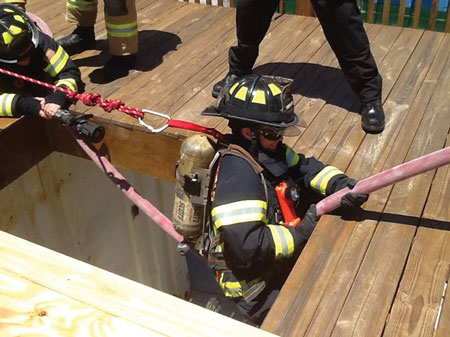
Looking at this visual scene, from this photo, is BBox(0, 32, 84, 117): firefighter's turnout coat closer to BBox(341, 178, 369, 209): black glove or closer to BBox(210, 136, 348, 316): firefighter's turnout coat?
BBox(210, 136, 348, 316): firefighter's turnout coat

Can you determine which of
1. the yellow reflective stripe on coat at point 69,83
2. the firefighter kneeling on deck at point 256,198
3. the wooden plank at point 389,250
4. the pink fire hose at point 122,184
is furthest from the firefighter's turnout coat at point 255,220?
the yellow reflective stripe on coat at point 69,83

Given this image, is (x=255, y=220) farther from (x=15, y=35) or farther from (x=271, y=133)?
(x=15, y=35)

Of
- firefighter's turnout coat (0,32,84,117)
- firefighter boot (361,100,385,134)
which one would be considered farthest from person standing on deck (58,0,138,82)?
firefighter boot (361,100,385,134)

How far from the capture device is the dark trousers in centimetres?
373

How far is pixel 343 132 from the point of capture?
4.07m

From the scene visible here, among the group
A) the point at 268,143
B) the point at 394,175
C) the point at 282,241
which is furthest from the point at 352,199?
the point at 268,143

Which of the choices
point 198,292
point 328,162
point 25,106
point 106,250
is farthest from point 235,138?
point 198,292

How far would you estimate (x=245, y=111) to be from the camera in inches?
115

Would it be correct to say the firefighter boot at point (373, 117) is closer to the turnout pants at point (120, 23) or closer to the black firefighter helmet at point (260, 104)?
the black firefighter helmet at point (260, 104)

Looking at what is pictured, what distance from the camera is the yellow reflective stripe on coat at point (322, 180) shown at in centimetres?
329

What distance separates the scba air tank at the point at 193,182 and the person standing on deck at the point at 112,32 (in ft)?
6.88

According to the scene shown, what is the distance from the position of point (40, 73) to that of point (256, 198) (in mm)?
2661

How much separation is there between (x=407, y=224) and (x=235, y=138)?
3.75ft

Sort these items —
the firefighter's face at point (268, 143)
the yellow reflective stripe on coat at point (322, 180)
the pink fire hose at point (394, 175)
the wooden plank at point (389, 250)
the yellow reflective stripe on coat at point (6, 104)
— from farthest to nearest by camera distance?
A: the yellow reflective stripe on coat at point (6, 104)
the yellow reflective stripe on coat at point (322, 180)
the firefighter's face at point (268, 143)
the pink fire hose at point (394, 175)
the wooden plank at point (389, 250)
